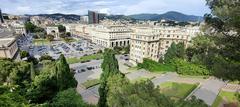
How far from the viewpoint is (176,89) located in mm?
36031

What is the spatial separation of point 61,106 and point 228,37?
56.4 feet

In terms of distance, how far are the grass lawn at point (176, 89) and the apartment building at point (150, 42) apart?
53.7 ft

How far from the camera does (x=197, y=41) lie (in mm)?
12141

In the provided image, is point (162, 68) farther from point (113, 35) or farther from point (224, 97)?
point (113, 35)

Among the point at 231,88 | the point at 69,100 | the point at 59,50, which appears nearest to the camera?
the point at 69,100

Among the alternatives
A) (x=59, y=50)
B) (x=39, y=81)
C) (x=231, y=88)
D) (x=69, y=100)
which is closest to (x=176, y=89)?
(x=231, y=88)

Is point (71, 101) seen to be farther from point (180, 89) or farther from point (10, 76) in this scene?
point (180, 89)

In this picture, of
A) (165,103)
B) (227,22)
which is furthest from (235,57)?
(165,103)

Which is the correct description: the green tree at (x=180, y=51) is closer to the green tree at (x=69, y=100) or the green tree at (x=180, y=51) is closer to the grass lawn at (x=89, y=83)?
the grass lawn at (x=89, y=83)

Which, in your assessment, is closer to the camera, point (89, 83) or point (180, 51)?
point (89, 83)

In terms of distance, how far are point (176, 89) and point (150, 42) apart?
20224mm

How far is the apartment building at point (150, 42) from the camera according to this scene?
176 feet

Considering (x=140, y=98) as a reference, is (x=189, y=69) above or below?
below

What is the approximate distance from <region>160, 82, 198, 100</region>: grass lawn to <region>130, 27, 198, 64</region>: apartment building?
1637 centimetres
